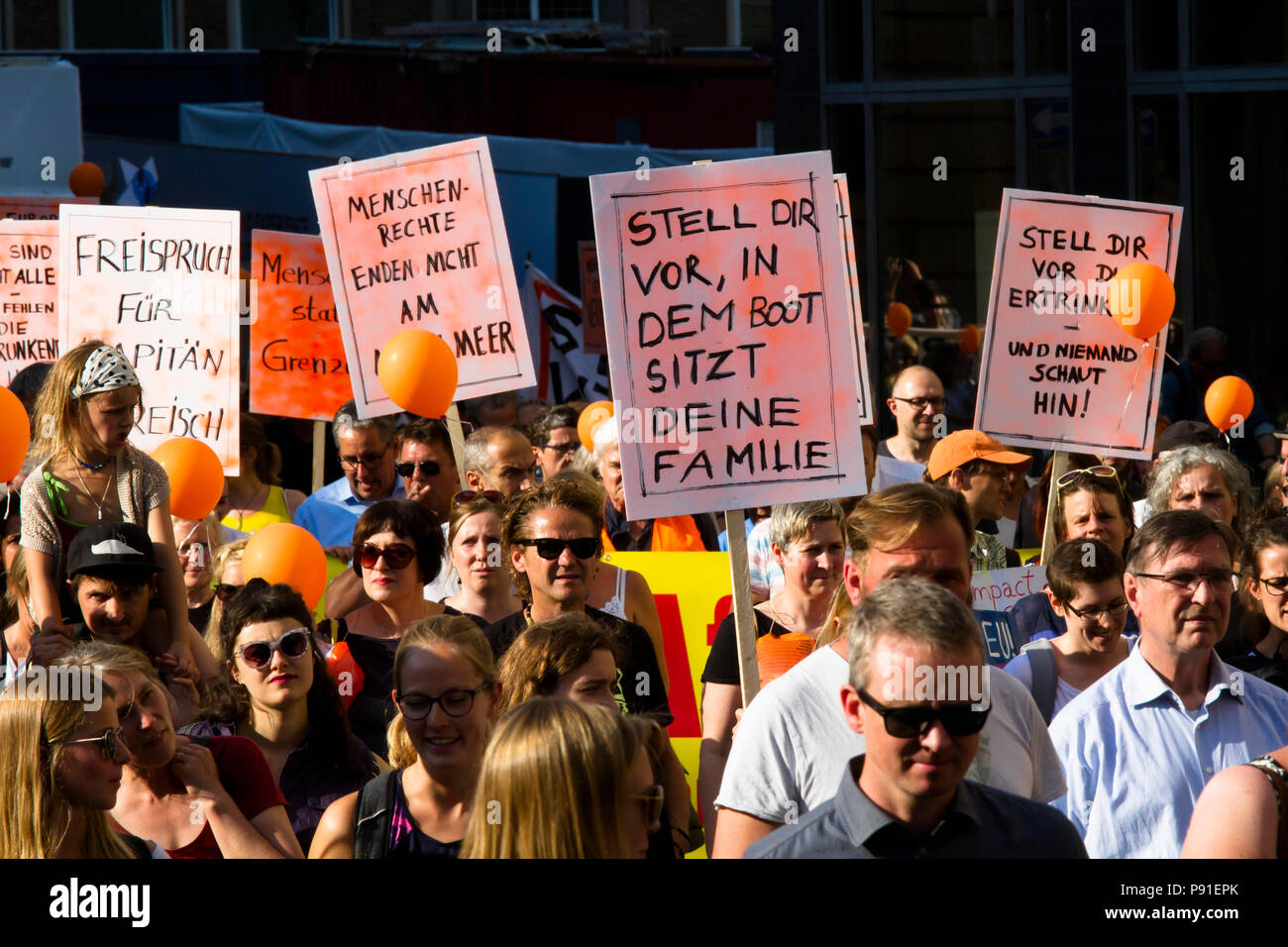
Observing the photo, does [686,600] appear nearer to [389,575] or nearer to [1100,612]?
[389,575]

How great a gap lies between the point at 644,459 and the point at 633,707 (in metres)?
0.62

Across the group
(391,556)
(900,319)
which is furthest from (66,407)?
(900,319)

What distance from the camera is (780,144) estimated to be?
41.8 ft

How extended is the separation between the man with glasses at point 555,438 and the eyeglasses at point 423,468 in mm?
741

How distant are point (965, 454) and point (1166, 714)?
7.79 feet

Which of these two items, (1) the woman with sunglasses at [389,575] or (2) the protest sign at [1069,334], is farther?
(2) the protest sign at [1069,334]

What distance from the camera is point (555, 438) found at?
7.38m

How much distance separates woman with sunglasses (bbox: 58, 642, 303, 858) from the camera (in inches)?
146

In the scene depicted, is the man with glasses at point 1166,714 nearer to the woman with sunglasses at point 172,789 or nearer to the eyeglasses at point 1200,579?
the eyeglasses at point 1200,579

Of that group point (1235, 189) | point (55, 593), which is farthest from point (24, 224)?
point (1235, 189)

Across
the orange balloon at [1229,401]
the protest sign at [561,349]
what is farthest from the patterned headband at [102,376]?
the protest sign at [561,349]

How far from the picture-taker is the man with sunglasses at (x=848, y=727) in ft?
10.5

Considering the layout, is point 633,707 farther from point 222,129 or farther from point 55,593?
point 222,129

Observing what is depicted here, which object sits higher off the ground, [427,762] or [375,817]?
[427,762]
